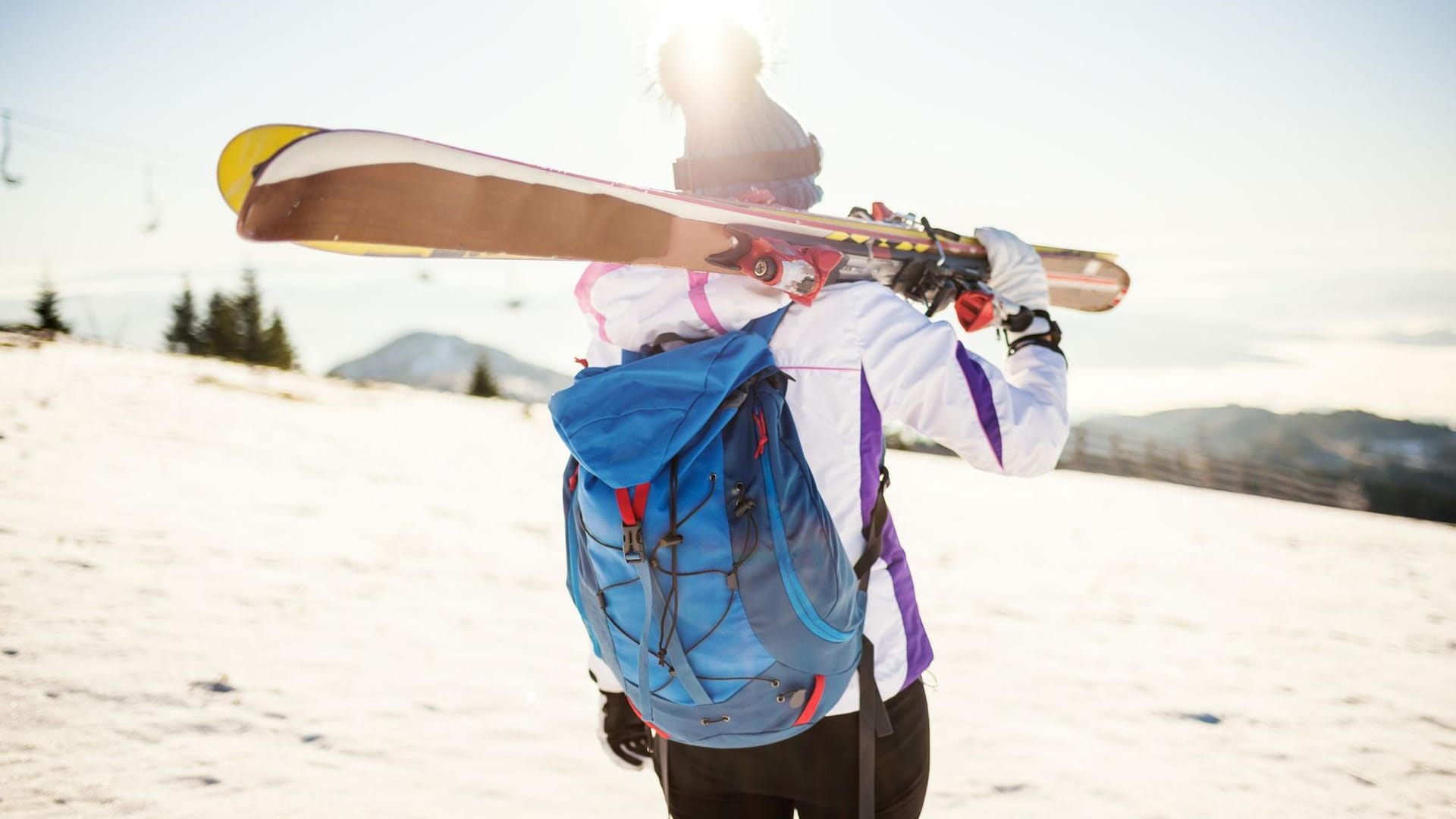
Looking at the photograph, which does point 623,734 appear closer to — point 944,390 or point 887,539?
point 887,539

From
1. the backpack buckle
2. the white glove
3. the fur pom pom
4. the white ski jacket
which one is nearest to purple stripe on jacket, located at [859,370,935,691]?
the white ski jacket

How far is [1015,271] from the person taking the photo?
5.56ft

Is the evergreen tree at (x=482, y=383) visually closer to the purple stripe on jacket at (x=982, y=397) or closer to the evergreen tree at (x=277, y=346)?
the evergreen tree at (x=277, y=346)

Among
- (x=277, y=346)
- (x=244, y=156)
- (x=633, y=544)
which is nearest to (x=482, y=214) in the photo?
(x=244, y=156)

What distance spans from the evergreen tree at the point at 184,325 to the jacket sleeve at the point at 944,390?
42.5 metres

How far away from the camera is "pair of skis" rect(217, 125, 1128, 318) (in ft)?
3.67

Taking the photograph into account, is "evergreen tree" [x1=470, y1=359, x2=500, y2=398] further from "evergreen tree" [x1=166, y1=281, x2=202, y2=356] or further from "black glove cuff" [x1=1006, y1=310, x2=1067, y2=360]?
"black glove cuff" [x1=1006, y1=310, x2=1067, y2=360]

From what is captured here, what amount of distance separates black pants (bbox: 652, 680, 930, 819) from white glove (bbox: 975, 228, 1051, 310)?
2.93ft

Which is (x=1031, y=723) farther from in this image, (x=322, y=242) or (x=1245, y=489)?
(x=1245, y=489)

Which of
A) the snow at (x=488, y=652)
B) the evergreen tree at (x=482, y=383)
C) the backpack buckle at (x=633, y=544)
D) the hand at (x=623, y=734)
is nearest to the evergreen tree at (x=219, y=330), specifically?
the evergreen tree at (x=482, y=383)

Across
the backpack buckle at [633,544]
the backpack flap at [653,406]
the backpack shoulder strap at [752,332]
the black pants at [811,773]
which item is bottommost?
the black pants at [811,773]

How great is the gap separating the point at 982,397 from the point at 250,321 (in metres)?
42.1

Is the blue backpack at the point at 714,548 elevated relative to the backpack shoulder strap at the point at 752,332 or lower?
lower

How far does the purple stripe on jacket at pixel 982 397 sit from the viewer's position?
1.27m
